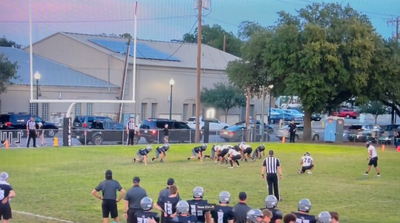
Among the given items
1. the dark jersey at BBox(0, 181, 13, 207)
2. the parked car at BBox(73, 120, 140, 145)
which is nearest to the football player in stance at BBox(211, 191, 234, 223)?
the dark jersey at BBox(0, 181, 13, 207)

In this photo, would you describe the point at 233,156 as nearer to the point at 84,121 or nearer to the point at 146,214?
the point at 84,121

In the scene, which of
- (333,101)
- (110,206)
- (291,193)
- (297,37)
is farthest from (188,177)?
(333,101)

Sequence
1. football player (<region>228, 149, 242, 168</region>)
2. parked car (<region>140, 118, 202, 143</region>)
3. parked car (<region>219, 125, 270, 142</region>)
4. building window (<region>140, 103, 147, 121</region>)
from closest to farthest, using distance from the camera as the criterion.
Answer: football player (<region>228, 149, 242, 168</region>), parked car (<region>140, 118, 202, 143</region>), parked car (<region>219, 125, 270, 142</region>), building window (<region>140, 103, 147, 121</region>)

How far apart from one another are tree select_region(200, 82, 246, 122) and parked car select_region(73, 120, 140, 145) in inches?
984

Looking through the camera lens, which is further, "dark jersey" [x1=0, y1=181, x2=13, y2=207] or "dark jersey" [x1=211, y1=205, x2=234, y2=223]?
"dark jersey" [x1=0, y1=181, x2=13, y2=207]

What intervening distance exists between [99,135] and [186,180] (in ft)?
59.3

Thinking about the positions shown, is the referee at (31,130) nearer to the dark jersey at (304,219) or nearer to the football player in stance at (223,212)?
the football player in stance at (223,212)

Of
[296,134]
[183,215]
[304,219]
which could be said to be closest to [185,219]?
[183,215]

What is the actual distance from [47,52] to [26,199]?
4659 cm

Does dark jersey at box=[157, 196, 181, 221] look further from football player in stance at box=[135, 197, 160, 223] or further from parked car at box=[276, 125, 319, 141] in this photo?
parked car at box=[276, 125, 319, 141]

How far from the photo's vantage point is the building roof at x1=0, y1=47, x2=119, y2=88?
55531 millimetres

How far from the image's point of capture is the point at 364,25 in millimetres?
53188

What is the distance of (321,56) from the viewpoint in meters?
51.0

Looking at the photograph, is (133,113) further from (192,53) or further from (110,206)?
(110,206)
